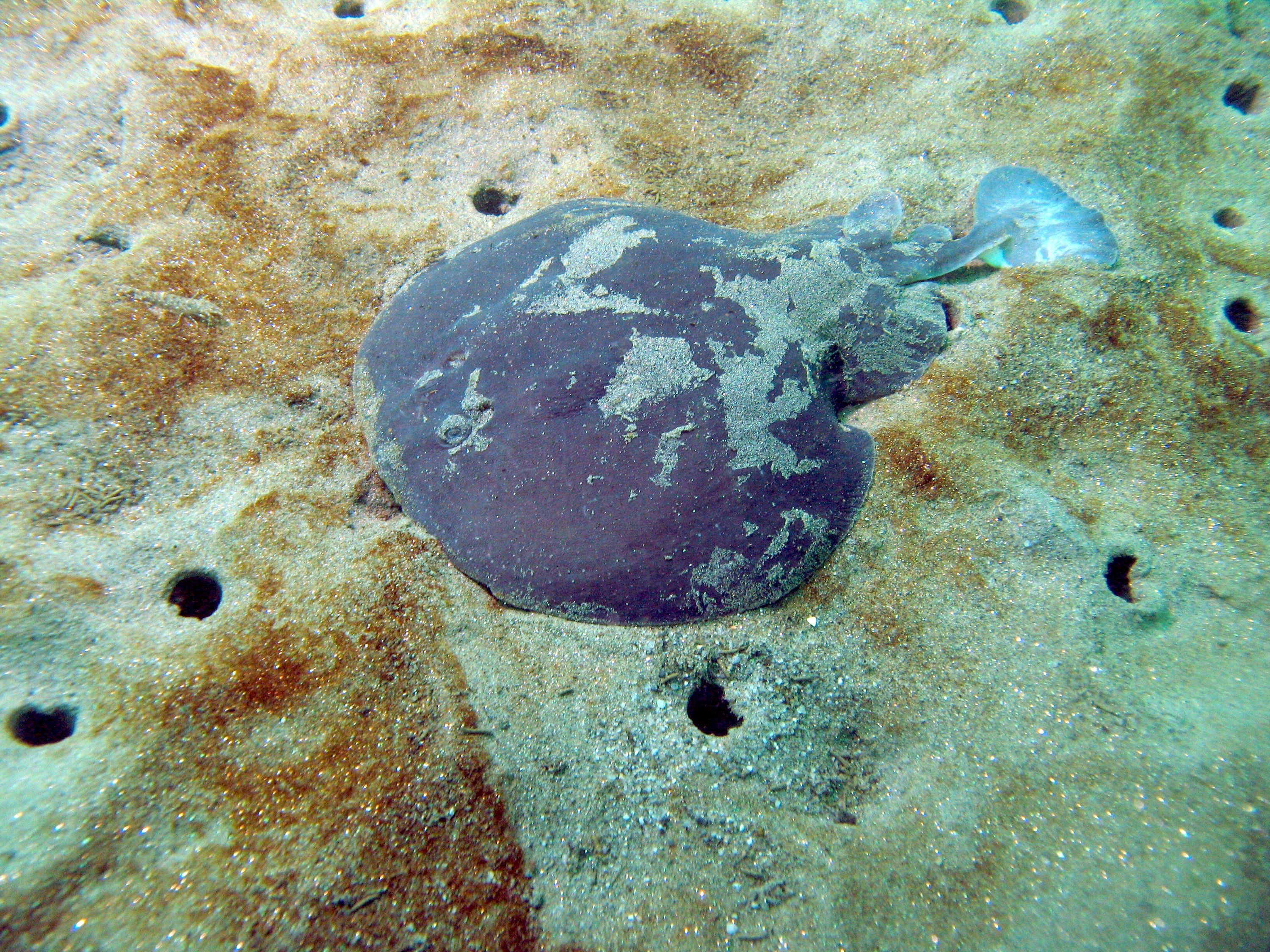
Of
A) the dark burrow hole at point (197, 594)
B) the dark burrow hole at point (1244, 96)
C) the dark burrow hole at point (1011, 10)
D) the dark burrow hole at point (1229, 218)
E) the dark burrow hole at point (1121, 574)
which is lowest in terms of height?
the dark burrow hole at point (1121, 574)

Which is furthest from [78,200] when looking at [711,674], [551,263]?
[711,674]

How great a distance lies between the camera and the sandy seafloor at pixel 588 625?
2082 millimetres

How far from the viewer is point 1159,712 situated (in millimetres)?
2414

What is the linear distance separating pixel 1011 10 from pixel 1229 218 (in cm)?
269

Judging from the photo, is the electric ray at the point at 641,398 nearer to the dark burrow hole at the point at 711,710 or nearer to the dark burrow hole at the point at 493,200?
the dark burrow hole at the point at 711,710

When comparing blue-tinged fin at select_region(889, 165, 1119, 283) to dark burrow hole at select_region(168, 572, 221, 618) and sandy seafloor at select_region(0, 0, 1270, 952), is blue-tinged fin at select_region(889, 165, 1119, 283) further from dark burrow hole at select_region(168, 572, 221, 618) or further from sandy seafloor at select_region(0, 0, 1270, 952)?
dark burrow hole at select_region(168, 572, 221, 618)

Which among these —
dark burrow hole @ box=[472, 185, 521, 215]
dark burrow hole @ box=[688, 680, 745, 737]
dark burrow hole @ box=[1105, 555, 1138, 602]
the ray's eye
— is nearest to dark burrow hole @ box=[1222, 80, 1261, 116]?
dark burrow hole @ box=[1105, 555, 1138, 602]

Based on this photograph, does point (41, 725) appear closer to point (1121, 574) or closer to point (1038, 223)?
point (1121, 574)

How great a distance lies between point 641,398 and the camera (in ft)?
9.68

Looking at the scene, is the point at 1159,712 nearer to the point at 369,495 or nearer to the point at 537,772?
the point at 537,772

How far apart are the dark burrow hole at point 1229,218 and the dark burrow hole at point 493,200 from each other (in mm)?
5159

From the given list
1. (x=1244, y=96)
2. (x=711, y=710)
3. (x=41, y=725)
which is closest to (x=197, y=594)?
(x=41, y=725)

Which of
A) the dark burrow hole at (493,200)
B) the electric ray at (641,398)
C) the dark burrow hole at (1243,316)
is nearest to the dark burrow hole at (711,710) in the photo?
the electric ray at (641,398)

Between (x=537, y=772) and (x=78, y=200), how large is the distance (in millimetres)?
4797
